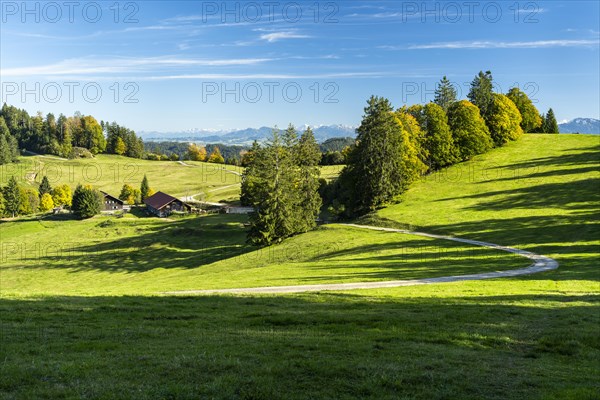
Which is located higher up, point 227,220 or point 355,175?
point 355,175

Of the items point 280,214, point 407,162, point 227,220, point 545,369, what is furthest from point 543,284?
point 227,220

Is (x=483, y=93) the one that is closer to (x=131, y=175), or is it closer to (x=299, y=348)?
(x=299, y=348)

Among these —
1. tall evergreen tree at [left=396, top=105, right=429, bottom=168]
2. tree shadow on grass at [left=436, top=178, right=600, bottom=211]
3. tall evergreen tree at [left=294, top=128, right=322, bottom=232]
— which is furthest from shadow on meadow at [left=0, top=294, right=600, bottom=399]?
tall evergreen tree at [left=396, top=105, right=429, bottom=168]

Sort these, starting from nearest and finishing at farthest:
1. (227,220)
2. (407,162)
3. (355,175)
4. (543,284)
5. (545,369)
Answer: (545,369)
(543,284)
(355,175)
(407,162)
(227,220)

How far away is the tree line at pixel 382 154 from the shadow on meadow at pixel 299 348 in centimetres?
4141

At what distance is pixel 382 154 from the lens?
75.6 metres

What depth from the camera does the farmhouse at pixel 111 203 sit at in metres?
138

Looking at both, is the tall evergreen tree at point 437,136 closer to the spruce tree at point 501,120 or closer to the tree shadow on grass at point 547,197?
the spruce tree at point 501,120

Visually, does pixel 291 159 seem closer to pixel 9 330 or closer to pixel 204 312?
pixel 204 312

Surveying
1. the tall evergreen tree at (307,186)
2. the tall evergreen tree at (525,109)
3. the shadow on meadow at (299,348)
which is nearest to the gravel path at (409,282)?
the shadow on meadow at (299,348)

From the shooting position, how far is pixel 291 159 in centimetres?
7044

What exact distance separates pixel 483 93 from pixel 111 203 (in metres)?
108

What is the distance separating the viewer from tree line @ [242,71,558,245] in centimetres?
6519

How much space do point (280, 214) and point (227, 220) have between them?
108 feet
